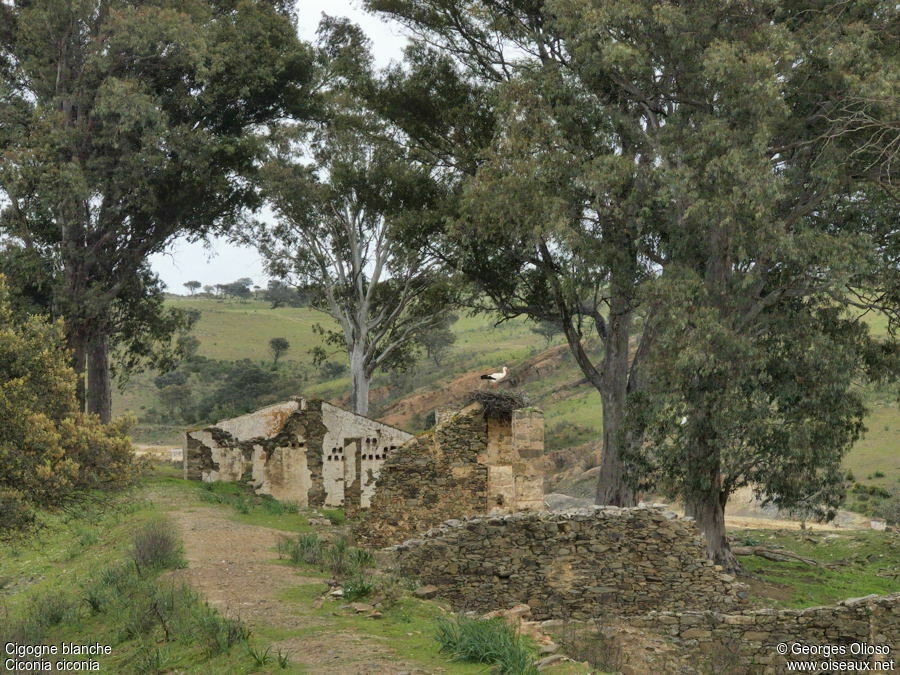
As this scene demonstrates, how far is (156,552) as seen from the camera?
12734 mm

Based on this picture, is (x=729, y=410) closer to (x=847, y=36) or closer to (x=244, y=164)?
(x=847, y=36)

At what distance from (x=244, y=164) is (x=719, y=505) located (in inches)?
802

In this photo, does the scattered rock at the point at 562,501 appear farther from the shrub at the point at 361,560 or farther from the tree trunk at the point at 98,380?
the shrub at the point at 361,560

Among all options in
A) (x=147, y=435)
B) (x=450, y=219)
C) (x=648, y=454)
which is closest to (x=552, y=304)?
(x=450, y=219)

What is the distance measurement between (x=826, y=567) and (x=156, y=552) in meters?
15.1

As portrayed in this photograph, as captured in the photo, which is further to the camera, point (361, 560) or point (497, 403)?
point (497, 403)

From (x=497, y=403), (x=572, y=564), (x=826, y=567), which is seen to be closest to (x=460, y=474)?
(x=497, y=403)

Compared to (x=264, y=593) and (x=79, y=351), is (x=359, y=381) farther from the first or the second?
(x=264, y=593)

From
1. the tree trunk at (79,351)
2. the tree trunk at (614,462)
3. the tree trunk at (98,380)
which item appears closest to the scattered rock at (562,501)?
the tree trunk at (614,462)

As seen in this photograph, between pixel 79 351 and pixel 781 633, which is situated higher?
pixel 79 351

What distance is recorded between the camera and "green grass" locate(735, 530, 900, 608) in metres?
17.7

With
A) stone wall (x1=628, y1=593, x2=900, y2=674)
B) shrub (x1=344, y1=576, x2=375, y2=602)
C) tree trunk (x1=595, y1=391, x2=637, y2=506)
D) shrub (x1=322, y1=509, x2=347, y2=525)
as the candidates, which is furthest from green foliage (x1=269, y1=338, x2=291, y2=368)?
stone wall (x1=628, y1=593, x2=900, y2=674)

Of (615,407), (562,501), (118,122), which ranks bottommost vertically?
A: (562,501)

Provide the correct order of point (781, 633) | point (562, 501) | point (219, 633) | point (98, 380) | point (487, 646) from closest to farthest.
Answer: point (487, 646) < point (219, 633) < point (781, 633) < point (562, 501) < point (98, 380)
